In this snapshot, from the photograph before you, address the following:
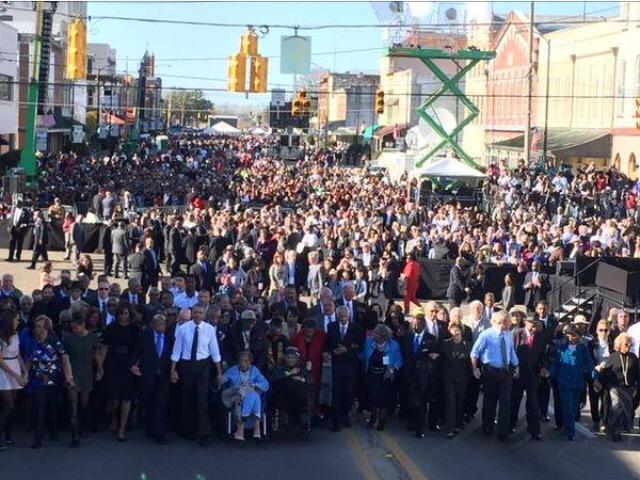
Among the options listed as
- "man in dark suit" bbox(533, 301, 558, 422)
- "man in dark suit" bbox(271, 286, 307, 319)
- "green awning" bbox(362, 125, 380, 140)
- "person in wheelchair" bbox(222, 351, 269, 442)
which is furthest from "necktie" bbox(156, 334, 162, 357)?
"green awning" bbox(362, 125, 380, 140)

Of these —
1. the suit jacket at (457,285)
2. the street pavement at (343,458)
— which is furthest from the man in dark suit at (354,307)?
the suit jacket at (457,285)

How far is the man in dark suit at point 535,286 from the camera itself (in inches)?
891

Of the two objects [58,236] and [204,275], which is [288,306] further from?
[58,236]

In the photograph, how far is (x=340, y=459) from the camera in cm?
1192

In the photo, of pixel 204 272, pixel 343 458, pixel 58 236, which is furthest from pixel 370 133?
pixel 343 458

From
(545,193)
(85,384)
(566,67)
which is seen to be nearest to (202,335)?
(85,384)

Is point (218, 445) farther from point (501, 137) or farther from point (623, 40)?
point (501, 137)

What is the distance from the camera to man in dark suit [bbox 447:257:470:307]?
22531mm

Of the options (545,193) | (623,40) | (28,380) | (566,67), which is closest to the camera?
(28,380)

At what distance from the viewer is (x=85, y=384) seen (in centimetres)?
1228

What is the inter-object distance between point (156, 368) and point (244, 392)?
974 mm

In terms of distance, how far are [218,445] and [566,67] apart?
49710 mm

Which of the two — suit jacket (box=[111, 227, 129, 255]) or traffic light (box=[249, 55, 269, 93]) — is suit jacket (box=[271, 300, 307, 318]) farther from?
traffic light (box=[249, 55, 269, 93])

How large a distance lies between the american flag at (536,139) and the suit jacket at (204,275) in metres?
38.4
